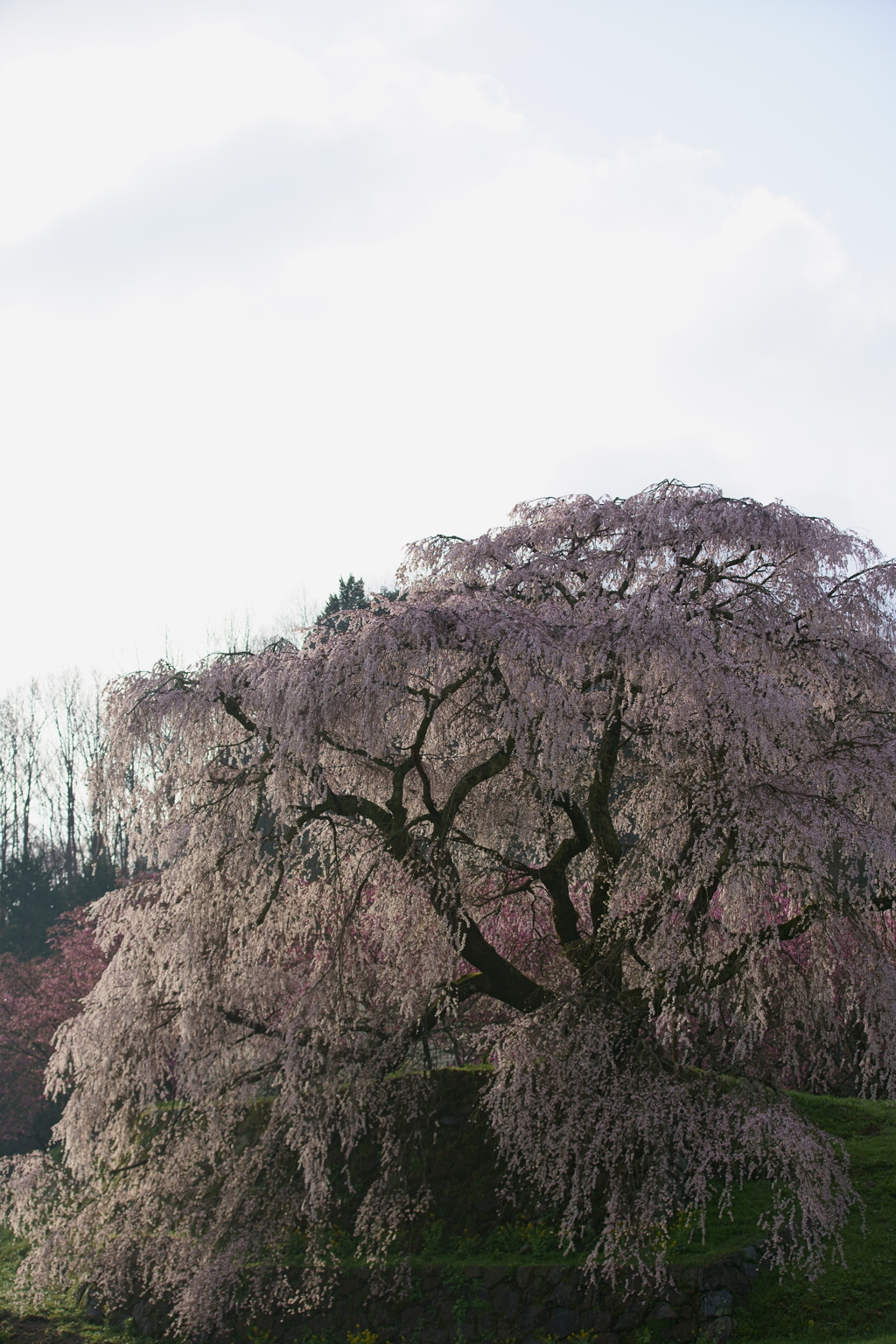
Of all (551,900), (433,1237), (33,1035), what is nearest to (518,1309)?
(433,1237)

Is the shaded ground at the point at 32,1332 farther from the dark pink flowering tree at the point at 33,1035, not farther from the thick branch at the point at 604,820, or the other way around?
the thick branch at the point at 604,820

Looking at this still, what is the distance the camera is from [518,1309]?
6598 millimetres

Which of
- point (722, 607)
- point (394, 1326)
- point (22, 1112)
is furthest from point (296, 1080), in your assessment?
point (22, 1112)

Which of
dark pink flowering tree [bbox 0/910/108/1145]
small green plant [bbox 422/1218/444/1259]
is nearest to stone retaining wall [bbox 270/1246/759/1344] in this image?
small green plant [bbox 422/1218/444/1259]

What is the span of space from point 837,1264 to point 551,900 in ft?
9.98

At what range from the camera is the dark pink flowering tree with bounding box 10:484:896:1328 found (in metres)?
5.87

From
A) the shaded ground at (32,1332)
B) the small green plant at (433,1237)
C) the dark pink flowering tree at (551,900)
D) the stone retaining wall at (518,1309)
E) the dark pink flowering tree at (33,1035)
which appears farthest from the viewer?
the dark pink flowering tree at (33,1035)

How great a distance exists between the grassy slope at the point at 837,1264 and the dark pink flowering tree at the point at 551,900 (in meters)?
0.25

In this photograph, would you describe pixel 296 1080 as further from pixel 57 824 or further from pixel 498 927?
pixel 57 824

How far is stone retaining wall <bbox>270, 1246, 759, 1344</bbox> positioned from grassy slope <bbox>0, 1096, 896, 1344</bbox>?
0.54ft

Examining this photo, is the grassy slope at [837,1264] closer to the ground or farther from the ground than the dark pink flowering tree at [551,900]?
closer to the ground

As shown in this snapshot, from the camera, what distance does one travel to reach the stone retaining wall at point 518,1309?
6.03 meters

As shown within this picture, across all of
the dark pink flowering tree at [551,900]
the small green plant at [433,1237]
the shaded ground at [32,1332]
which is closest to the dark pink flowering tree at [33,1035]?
the shaded ground at [32,1332]

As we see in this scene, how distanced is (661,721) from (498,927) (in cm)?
318
